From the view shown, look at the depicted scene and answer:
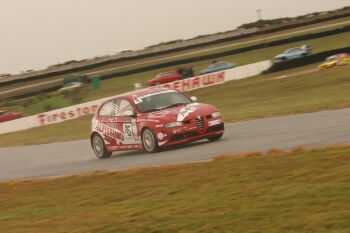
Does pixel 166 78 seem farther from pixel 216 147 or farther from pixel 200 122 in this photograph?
pixel 216 147

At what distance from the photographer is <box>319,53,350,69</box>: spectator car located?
130 feet

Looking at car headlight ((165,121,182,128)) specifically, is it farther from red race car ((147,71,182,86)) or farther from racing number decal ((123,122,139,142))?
red race car ((147,71,182,86))

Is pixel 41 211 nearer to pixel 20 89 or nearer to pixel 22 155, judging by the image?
pixel 22 155

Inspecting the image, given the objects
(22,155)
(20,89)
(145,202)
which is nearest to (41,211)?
(145,202)

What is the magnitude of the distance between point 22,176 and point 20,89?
5457 cm

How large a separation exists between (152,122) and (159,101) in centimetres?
88

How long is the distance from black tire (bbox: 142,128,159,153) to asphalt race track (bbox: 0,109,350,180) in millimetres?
170

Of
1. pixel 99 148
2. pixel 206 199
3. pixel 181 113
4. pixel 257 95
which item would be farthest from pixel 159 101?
pixel 257 95

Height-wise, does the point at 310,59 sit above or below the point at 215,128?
below

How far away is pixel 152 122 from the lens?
15.3 metres

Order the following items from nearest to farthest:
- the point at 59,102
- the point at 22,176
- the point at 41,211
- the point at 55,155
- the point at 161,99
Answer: the point at 41,211 → the point at 22,176 → the point at 161,99 → the point at 55,155 → the point at 59,102

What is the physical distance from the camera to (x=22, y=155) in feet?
71.9

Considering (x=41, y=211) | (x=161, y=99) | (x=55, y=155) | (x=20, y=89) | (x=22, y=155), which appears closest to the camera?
(x=41, y=211)

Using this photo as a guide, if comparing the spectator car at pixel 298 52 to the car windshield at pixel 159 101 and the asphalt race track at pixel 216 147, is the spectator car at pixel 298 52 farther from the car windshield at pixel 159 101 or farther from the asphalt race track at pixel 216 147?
the car windshield at pixel 159 101
